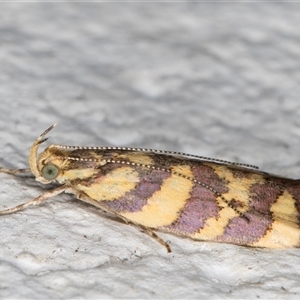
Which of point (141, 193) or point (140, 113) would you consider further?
point (140, 113)

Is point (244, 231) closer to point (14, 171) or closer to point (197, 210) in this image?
point (197, 210)

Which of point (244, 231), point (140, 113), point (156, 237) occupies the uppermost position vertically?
point (140, 113)

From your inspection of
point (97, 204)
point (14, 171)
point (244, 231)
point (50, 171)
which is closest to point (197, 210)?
point (244, 231)

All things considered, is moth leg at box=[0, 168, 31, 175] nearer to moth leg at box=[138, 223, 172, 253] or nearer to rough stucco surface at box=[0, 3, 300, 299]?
rough stucco surface at box=[0, 3, 300, 299]

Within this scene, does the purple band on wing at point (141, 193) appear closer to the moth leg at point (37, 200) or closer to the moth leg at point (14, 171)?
the moth leg at point (37, 200)

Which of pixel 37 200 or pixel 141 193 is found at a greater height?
pixel 141 193

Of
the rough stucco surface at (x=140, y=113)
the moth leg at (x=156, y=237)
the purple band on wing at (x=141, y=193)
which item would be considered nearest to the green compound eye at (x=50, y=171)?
the rough stucco surface at (x=140, y=113)

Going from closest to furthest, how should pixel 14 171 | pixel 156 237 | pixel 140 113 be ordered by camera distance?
1. pixel 156 237
2. pixel 14 171
3. pixel 140 113
